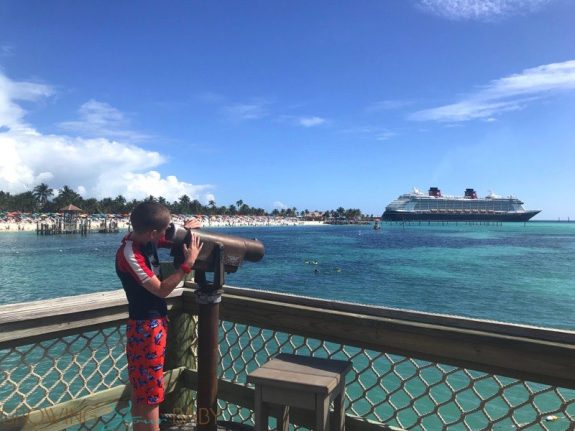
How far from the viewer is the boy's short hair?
228 centimetres

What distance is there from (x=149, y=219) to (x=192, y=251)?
0.86ft

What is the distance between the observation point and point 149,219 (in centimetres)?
228

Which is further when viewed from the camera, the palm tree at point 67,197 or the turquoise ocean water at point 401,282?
the palm tree at point 67,197

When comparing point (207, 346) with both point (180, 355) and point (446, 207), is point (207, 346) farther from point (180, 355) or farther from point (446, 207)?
point (446, 207)

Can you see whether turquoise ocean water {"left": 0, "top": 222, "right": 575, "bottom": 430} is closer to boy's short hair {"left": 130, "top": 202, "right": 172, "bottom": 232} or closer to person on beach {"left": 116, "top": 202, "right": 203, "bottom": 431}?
person on beach {"left": 116, "top": 202, "right": 203, "bottom": 431}

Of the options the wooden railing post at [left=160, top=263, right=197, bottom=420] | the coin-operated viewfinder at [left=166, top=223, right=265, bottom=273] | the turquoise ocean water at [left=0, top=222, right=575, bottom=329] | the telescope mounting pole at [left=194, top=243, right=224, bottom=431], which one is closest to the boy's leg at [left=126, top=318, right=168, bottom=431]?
the telescope mounting pole at [left=194, top=243, right=224, bottom=431]

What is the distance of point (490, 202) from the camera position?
142625 mm

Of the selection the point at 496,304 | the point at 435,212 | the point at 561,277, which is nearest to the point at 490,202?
the point at 435,212

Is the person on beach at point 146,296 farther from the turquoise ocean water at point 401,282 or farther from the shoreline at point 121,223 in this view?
the shoreline at point 121,223

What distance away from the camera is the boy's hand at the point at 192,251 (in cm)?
224

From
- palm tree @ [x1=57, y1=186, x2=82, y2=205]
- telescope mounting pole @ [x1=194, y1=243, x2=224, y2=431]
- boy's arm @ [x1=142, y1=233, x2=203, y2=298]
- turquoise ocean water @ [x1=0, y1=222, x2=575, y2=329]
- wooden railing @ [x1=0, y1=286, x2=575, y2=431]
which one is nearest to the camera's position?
wooden railing @ [x1=0, y1=286, x2=575, y2=431]

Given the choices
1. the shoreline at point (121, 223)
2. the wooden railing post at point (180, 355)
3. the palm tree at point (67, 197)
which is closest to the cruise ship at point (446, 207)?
the shoreline at point (121, 223)

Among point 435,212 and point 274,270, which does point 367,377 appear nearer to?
point 274,270

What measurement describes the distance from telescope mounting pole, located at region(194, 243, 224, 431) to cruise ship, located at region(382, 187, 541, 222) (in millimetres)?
140139
